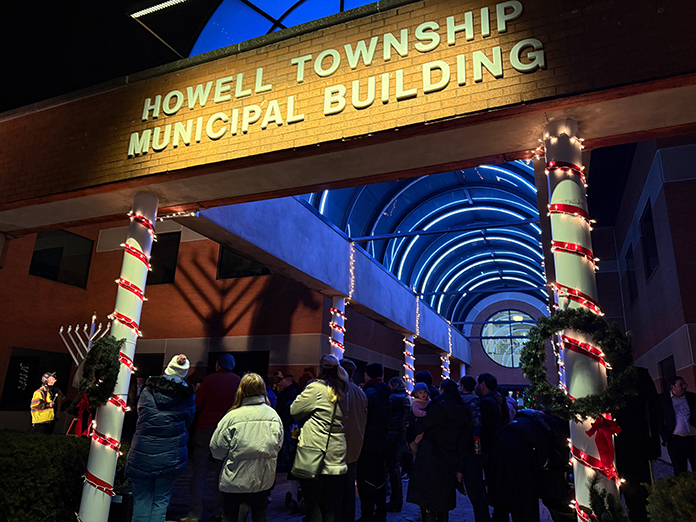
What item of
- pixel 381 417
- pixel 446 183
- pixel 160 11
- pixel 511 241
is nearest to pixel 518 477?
pixel 381 417

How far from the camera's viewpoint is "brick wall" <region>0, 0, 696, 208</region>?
3938 mm

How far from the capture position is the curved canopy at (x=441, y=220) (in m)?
12.9

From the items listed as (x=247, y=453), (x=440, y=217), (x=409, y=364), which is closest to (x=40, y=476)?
(x=247, y=453)

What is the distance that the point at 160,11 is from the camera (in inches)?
297

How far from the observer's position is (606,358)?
3752 millimetres

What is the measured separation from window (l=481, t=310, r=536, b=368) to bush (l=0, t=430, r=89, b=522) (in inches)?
1266

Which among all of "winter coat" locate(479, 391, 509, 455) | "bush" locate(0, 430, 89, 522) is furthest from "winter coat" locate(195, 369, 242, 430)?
"winter coat" locate(479, 391, 509, 455)

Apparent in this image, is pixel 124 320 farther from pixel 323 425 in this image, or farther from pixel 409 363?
pixel 409 363

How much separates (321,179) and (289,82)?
1133 mm

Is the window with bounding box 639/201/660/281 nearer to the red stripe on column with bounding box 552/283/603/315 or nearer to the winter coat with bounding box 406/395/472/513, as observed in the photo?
the winter coat with bounding box 406/395/472/513

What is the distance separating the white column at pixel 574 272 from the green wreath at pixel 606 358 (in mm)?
134

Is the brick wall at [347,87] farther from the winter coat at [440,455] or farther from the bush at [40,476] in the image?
the bush at [40,476]

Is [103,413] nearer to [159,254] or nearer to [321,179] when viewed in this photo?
[321,179]

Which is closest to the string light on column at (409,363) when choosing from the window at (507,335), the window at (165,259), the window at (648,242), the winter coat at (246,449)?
the window at (648,242)
